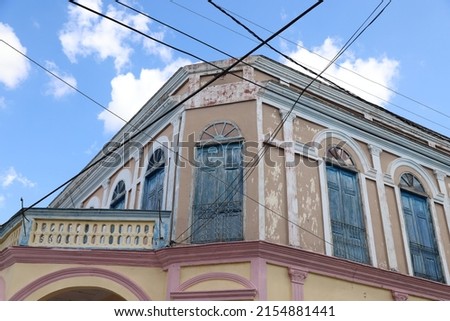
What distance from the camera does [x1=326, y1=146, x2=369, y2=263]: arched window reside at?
32.4ft

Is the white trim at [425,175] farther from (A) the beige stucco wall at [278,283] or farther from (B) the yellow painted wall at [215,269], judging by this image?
(B) the yellow painted wall at [215,269]

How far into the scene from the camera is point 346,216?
1022 cm

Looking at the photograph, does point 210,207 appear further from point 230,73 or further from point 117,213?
point 230,73

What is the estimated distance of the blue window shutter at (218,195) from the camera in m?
9.09

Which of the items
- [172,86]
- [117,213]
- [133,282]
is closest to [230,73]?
[172,86]

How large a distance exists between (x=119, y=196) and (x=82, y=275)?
3941 mm

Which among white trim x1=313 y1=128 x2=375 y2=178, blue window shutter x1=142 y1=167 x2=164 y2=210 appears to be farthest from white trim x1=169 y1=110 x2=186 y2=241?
white trim x1=313 y1=128 x2=375 y2=178

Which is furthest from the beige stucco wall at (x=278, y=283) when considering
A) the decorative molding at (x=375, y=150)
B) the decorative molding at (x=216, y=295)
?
the decorative molding at (x=375, y=150)

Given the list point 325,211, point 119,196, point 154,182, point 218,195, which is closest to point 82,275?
point 218,195

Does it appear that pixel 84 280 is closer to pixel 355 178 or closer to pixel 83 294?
pixel 83 294

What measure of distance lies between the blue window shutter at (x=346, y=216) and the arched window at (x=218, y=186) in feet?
6.46

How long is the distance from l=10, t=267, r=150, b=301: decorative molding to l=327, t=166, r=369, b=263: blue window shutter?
11.9 feet

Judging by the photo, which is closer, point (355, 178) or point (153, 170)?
point (355, 178)

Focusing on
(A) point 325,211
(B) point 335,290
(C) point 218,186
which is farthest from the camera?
(A) point 325,211
